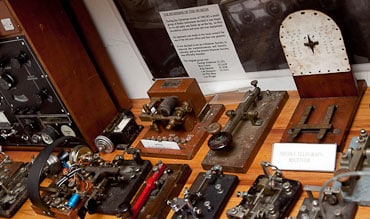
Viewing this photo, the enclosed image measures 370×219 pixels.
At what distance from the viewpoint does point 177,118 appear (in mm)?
2250

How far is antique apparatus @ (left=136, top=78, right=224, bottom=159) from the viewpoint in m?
2.27

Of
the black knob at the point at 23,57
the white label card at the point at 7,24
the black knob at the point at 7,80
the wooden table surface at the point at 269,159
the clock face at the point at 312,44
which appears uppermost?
the white label card at the point at 7,24

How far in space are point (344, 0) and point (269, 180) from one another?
0.70m

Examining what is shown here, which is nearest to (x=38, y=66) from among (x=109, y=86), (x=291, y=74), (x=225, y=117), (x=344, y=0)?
(x=109, y=86)

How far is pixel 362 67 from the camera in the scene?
208 cm

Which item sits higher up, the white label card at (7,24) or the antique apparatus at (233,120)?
the white label card at (7,24)

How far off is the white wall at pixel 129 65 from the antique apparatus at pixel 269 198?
1.86 ft

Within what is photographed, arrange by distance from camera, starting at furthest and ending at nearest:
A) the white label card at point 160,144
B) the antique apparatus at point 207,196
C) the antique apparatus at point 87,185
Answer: the white label card at point 160,144 → the antique apparatus at point 87,185 → the antique apparatus at point 207,196

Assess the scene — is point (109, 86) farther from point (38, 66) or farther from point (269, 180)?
point (269, 180)

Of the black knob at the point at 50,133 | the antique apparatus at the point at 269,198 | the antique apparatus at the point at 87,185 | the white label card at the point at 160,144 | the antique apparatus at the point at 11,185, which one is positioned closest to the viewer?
the antique apparatus at the point at 269,198

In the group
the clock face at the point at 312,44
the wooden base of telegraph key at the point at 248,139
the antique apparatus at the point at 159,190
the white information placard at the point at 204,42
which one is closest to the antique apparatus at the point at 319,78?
the clock face at the point at 312,44

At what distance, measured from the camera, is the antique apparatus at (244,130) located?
206cm

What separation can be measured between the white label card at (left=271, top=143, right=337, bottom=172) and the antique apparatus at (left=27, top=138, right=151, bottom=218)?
596 millimetres

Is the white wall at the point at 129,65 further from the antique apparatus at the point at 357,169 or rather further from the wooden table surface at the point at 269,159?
the antique apparatus at the point at 357,169
